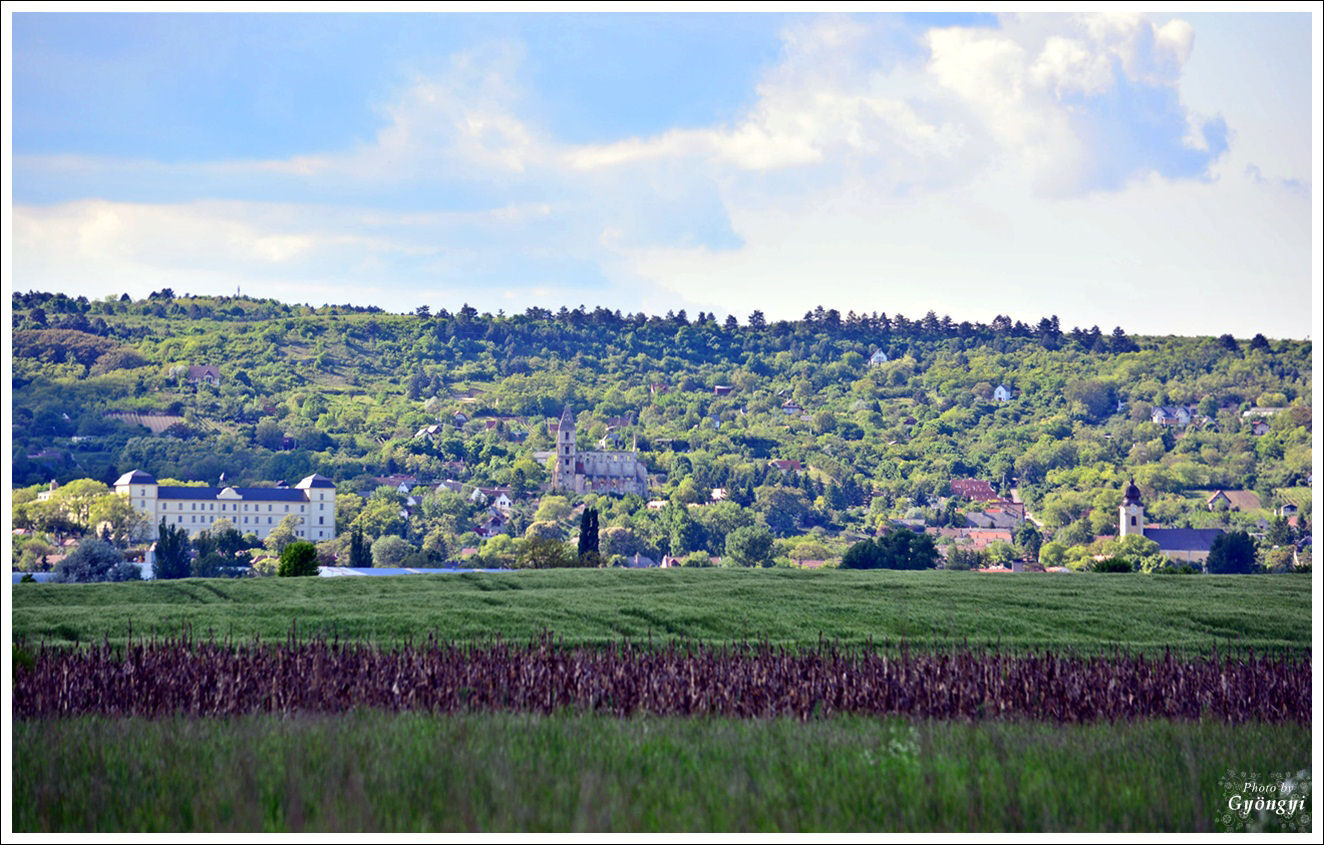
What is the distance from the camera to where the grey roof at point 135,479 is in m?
103

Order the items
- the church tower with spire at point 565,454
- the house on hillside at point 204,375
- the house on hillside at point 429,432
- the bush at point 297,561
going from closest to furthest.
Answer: the bush at point 297,561, the church tower with spire at point 565,454, the house on hillside at point 429,432, the house on hillside at point 204,375

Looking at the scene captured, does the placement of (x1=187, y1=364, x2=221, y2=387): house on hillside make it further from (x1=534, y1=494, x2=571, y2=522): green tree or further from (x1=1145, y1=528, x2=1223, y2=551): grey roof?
(x1=1145, y1=528, x2=1223, y2=551): grey roof

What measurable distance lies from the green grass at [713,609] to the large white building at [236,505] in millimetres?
81672

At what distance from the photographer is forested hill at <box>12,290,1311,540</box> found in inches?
4577

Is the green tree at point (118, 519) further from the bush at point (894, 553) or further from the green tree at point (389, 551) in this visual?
the bush at point (894, 553)

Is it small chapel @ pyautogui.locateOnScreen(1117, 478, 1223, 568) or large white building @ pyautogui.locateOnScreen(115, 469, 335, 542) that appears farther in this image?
large white building @ pyautogui.locateOnScreen(115, 469, 335, 542)

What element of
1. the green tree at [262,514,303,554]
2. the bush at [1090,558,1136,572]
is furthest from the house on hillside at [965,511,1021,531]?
the bush at [1090,558,1136,572]

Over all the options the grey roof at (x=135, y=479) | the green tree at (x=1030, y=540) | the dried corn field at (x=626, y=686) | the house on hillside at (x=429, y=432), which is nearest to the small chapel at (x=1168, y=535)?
the green tree at (x=1030, y=540)

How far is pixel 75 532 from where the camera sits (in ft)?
297


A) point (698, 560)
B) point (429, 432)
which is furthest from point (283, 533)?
point (429, 432)

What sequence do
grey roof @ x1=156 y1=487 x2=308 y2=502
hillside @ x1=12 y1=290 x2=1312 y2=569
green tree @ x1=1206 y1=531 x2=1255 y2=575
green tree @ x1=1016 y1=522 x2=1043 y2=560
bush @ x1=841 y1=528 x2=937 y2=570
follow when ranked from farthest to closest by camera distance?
hillside @ x1=12 y1=290 x2=1312 y2=569, grey roof @ x1=156 y1=487 x2=308 y2=502, green tree @ x1=1016 y1=522 x2=1043 y2=560, green tree @ x1=1206 y1=531 x2=1255 y2=575, bush @ x1=841 y1=528 x2=937 y2=570

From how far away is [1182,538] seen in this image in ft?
318

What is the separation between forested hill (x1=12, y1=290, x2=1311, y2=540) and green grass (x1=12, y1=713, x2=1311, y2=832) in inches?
4020

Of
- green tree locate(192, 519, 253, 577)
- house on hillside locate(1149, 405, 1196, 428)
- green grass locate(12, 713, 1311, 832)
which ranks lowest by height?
green tree locate(192, 519, 253, 577)
